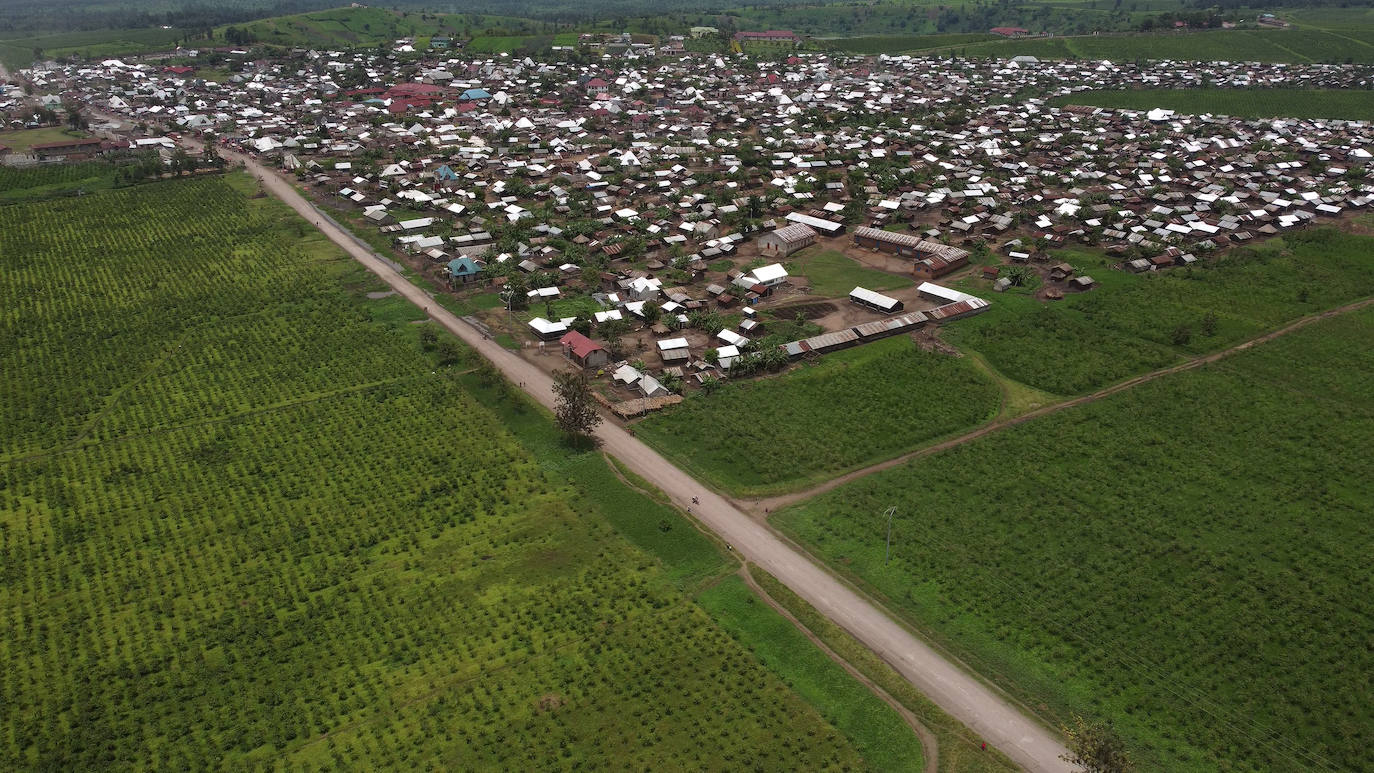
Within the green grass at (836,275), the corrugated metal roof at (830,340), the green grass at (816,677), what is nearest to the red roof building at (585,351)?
the corrugated metal roof at (830,340)

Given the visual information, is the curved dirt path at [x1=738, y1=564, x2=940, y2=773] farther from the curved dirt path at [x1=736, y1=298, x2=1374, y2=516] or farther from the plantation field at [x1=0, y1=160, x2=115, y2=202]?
the plantation field at [x1=0, y1=160, x2=115, y2=202]

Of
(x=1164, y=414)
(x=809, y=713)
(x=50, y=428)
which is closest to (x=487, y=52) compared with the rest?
(x=50, y=428)

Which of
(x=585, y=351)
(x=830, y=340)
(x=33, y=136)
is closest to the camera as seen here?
(x=585, y=351)

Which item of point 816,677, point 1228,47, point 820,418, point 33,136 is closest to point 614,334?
point 820,418

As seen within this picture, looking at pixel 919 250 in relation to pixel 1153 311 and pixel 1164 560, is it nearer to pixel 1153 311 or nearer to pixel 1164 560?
pixel 1153 311

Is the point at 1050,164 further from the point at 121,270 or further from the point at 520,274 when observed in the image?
the point at 121,270

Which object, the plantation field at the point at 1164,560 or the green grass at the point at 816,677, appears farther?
the plantation field at the point at 1164,560

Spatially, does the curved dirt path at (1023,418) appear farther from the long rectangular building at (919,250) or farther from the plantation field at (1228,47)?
the plantation field at (1228,47)
